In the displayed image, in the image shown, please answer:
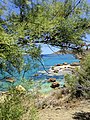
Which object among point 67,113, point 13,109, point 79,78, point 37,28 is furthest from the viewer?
point 79,78

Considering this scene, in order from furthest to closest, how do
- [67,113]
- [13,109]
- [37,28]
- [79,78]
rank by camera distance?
[79,78], [67,113], [13,109], [37,28]

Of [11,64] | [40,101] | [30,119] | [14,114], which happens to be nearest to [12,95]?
[14,114]

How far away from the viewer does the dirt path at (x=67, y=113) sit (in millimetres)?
11945

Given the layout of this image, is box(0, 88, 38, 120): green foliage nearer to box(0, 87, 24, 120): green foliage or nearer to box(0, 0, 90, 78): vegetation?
box(0, 87, 24, 120): green foliage

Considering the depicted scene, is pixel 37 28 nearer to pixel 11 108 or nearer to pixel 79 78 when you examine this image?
pixel 11 108

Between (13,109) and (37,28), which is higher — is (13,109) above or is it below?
below

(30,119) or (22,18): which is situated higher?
(22,18)

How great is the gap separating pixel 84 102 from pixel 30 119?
8176 millimetres

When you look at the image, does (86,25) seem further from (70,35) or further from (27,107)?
(27,107)

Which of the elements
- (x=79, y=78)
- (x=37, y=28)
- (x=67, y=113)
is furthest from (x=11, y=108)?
(x=79, y=78)

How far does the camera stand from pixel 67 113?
12.8 meters

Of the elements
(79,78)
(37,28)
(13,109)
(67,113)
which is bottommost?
(67,113)

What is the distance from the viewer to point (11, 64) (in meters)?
3.84

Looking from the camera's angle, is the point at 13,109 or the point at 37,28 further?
the point at 13,109
